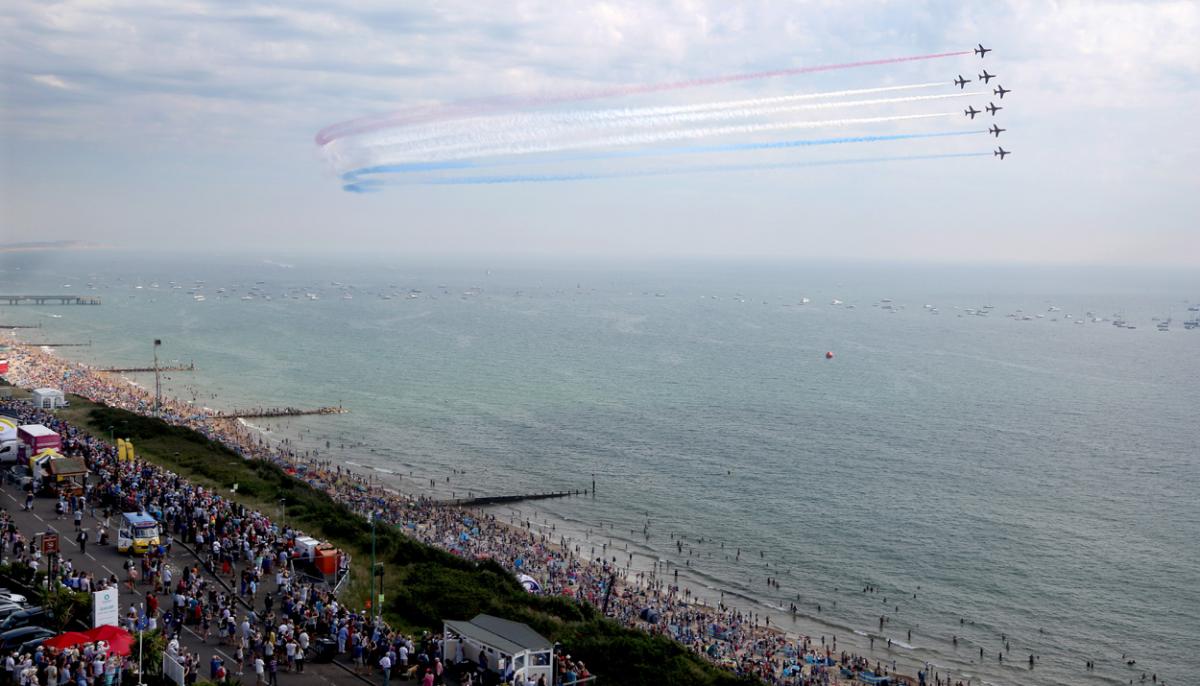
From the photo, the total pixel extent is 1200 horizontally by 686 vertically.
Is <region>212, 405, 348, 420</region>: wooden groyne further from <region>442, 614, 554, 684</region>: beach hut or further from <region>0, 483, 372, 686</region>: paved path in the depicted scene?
<region>442, 614, 554, 684</region>: beach hut

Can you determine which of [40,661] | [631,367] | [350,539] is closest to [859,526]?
[350,539]

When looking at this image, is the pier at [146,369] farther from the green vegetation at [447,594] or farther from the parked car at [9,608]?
the parked car at [9,608]

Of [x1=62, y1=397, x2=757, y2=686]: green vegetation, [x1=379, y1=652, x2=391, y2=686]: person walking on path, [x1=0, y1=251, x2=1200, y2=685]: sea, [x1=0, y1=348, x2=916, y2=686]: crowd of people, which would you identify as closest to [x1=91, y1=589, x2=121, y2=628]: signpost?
[x1=0, y1=348, x2=916, y2=686]: crowd of people

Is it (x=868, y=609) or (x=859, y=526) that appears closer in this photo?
(x=868, y=609)

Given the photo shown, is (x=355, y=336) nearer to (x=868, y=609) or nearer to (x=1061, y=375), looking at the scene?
(x=1061, y=375)

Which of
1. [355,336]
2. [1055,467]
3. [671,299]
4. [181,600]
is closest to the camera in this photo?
[181,600]

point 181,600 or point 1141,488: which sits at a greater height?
point 181,600

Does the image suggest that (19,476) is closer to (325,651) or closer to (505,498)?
(325,651)
